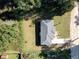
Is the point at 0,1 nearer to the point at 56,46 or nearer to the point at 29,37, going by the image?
the point at 29,37

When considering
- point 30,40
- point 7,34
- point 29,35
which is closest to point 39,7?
point 29,35

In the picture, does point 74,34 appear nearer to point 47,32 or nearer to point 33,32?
point 47,32

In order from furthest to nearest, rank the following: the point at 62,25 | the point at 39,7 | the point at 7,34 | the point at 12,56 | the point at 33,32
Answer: the point at 62,25, the point at 33,32, the point at 12,56, the point at 39,7, the point at 7,34

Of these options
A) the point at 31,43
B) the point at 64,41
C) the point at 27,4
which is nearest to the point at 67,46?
the point at 64,41

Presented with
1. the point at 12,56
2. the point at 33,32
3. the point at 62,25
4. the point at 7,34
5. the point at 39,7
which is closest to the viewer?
the point at 7,34

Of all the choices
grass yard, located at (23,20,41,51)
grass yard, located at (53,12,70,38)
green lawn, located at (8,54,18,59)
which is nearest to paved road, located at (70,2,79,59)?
grass yard, located at (53,12,70,38)

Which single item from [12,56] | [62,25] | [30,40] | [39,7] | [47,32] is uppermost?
[39,7]
